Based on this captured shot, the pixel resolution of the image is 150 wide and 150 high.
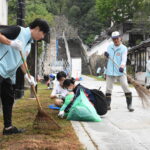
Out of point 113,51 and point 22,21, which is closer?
point 113,51

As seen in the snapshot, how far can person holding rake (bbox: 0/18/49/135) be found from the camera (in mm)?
4004

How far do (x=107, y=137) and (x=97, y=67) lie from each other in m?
32.7

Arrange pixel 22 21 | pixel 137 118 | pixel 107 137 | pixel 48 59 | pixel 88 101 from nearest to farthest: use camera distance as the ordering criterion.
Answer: pixel 107 137
pixel 88 101
pixel 137 118
pixel 22 21
pixel 48 59

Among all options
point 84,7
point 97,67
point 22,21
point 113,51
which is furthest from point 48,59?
point 84,7

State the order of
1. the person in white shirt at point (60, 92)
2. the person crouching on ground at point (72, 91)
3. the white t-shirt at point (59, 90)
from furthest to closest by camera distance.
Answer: the white t-shirt at point (59, 90)
the person in white shirt at point (60, 92)
the person crouching on ground at point (72, 91)

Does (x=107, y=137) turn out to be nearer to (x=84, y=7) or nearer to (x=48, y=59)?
(x=48, y=59)

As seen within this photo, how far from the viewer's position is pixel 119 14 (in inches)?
1727

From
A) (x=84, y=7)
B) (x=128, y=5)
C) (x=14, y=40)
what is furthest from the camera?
(x=84, y=7)

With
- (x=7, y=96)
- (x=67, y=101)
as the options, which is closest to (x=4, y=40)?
(x=7, y=96)

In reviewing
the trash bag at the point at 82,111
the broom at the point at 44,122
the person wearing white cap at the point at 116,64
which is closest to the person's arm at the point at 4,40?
the broom at the point at 44,122

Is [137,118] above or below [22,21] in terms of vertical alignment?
below

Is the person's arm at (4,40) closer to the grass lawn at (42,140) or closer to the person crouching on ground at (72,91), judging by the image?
the grass lawn at (42,140)

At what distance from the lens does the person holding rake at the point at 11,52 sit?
400 centimetres

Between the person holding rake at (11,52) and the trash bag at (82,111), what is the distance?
1.38m
